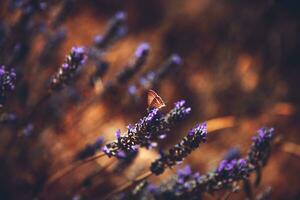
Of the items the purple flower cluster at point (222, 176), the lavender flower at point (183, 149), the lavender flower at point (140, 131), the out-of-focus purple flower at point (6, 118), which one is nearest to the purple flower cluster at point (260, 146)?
the purple flower cluster at point (222, 176)

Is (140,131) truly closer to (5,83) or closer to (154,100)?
(154,100)

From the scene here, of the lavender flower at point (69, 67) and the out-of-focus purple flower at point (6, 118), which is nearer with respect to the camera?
the lavender flower at point (69, 67)

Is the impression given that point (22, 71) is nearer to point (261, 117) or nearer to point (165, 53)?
point (165, 53)

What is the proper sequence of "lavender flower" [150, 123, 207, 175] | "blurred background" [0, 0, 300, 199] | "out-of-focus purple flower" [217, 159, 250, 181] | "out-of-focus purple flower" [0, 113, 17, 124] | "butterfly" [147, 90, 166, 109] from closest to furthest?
"butterfly" [147, 90, 166, 109], "lavender flower" [150, 123, 207, 175], "out-of-focus purple flower" [217, 159, 250, 181], "out-of-focus purple flower" [0, 113, 17, 124], "blurred background" [0, 0, 300, 199]

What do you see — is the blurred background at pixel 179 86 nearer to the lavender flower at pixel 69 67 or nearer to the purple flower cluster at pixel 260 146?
the lavender flower at pixel 69 67

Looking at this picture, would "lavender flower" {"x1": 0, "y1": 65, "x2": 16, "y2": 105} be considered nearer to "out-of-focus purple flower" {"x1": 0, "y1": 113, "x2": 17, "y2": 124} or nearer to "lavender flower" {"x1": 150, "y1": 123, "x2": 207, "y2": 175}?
"out-of-focus purple flower" {"x1": 0, "y1": 113, "x2": 17, "y2": 124}

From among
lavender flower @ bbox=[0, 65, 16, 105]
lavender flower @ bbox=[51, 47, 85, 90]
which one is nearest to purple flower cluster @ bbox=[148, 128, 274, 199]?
lavender flower @ bbox=[51, 47, 85, 90]
